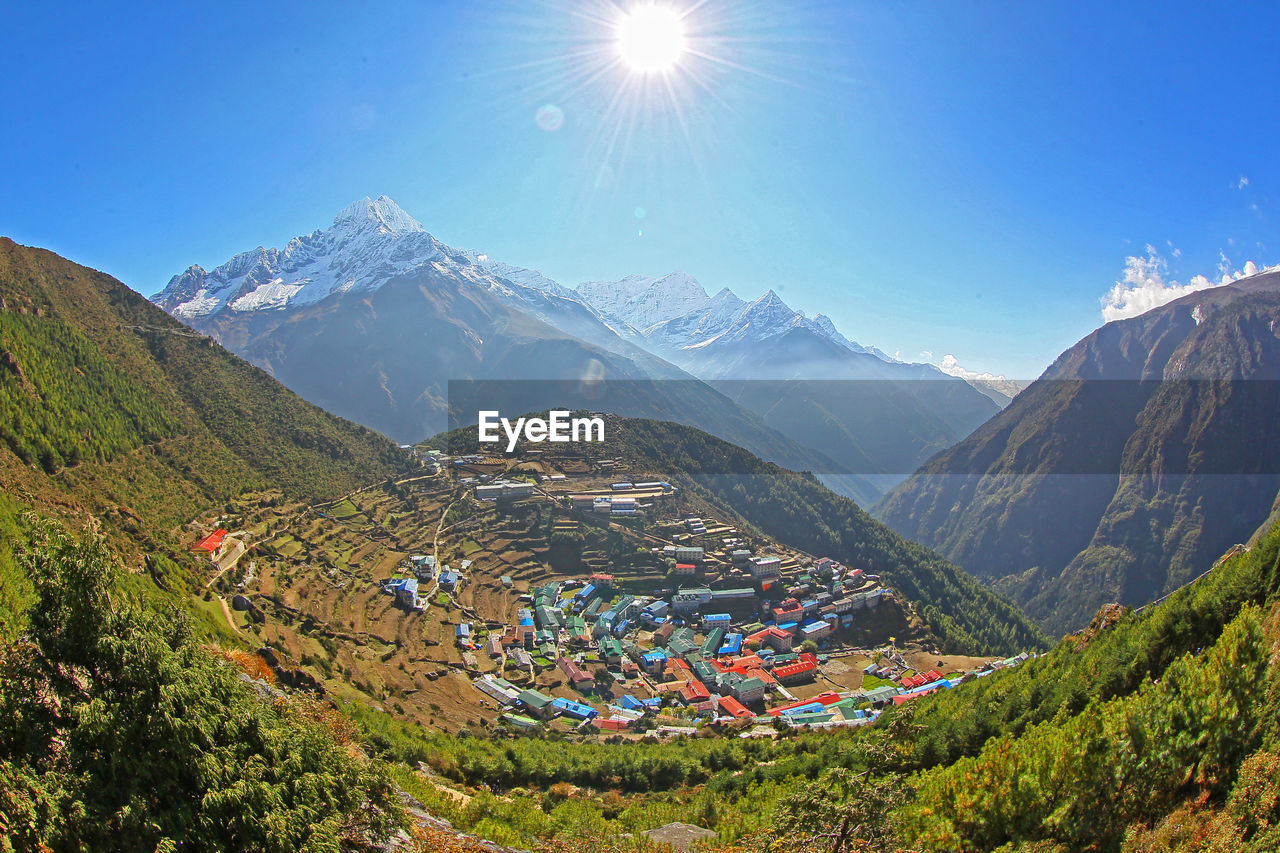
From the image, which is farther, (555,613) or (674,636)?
(555,613)

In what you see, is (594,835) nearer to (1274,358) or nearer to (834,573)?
(834,573)

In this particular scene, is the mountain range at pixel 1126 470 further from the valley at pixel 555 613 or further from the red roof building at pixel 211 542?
the red roof building at pixel 211 542

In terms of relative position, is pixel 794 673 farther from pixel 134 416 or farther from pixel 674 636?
pixel 134 416

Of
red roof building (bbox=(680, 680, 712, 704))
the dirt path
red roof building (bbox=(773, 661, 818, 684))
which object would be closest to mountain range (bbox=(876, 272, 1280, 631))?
red roof building (bbox=(773, 661, 818, 684))

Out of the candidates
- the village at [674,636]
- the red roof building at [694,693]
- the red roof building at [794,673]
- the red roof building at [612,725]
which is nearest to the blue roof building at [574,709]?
the village at [674,636]

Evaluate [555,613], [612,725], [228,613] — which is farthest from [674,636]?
[228,613]

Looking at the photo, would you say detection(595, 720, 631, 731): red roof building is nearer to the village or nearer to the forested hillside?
the village
